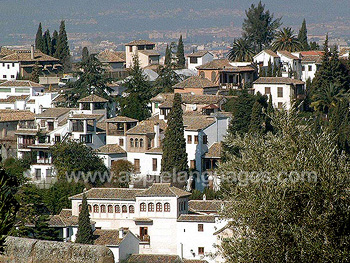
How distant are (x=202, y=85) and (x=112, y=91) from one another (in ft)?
24.2

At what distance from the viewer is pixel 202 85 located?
61062mm

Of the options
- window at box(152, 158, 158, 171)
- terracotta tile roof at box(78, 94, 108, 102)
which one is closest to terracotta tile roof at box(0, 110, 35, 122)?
terracotta tile roof at box(78, 94, 108, 102)

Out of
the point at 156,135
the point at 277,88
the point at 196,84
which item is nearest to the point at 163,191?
the point at 156,135

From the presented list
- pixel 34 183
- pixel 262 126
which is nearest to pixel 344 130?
pixel 262 126

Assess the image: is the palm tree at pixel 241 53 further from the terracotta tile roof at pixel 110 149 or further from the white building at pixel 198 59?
the terracotta tile roof at pixel 110 149

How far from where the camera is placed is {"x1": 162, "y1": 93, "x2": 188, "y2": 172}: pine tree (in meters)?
48.3

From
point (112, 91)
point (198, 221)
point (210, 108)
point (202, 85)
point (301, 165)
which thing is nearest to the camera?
point (301, 165)

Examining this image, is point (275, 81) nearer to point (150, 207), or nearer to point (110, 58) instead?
point (150, 207)

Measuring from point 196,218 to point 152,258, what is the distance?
3165mm

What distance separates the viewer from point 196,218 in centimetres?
4338

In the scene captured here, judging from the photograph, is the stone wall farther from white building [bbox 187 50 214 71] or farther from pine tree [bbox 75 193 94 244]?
white building [bbox 187 50 214 71]

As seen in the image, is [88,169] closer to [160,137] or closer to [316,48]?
[160,137]

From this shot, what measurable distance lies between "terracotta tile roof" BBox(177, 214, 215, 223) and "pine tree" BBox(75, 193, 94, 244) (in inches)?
170

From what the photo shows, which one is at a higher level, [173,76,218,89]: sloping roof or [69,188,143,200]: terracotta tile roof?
[173,76,218,89]: sloping roof
